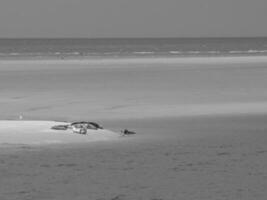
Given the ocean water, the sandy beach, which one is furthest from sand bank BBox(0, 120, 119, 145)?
the ocean water

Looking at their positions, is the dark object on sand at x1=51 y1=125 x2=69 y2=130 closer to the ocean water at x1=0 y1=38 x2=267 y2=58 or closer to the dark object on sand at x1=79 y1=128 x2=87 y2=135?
the dark object on sand at x1=79 y1=128 x2=87 y2=135

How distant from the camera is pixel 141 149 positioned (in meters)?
12.2

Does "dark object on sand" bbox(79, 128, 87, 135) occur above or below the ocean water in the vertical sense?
below

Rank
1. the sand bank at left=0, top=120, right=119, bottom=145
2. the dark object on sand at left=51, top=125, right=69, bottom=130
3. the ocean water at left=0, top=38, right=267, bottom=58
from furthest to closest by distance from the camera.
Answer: the ocean water at left=0, top=38, right=267, bottom=58 → the dark object on sand at left=51, top=125, right=69, bottom=130 → the sand bank at left=0, top=120, right=119, bottom=145

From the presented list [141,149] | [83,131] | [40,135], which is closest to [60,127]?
[83,131]

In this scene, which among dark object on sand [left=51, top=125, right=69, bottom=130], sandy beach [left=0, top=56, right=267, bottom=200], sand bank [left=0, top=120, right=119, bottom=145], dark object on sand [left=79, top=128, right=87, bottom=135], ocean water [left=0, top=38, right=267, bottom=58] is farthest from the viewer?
ocean water [left=0, top=38, right=267, bottom=58]

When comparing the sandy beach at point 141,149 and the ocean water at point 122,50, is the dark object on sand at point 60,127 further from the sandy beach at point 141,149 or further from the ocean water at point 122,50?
the ocean water at point 122,50

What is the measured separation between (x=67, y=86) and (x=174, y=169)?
18.6 metres

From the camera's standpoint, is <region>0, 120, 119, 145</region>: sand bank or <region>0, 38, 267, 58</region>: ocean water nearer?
<region>0, 120, 119, 145</region>: sand bank

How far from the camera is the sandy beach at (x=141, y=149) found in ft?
29.6

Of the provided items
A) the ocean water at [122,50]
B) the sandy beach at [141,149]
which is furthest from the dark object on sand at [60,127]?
the ocean water at [122,50]

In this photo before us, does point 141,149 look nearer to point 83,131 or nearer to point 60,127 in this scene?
point 83,131

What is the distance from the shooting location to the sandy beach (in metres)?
9.01

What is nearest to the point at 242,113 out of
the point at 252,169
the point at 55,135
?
the point at 55,135
